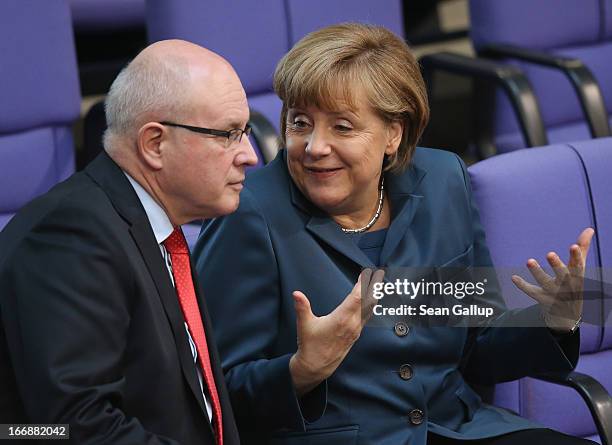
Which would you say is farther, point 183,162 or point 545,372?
point 545,372

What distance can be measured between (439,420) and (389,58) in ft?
1.71

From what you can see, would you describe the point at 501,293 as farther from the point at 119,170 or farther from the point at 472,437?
the point at 119,170

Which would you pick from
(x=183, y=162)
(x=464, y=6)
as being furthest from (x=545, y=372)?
(x=464, y=6)

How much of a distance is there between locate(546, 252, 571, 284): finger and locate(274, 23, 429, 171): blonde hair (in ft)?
0.97

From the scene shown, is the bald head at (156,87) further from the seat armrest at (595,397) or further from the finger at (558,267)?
the seat armrest at (595,397)

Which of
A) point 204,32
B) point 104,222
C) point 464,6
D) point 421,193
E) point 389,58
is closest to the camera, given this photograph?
point 104,222

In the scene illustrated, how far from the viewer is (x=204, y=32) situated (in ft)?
7.84

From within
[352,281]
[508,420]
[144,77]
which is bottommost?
[508,420]

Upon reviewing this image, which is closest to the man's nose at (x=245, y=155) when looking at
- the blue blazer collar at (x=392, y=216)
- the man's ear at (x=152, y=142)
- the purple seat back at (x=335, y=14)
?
the man's ear at (x=152, y=142)

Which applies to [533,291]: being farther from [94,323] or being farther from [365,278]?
[94,323]

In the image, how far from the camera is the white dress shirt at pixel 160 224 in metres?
1.28

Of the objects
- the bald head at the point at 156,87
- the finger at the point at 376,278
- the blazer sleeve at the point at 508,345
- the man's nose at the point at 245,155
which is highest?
the bald head at the point at 156,87

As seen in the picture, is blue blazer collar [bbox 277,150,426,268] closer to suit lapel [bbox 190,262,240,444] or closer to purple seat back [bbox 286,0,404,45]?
suit lapel [bbox 190,262,240,444]

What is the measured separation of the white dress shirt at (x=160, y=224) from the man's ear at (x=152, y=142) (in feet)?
0.11
